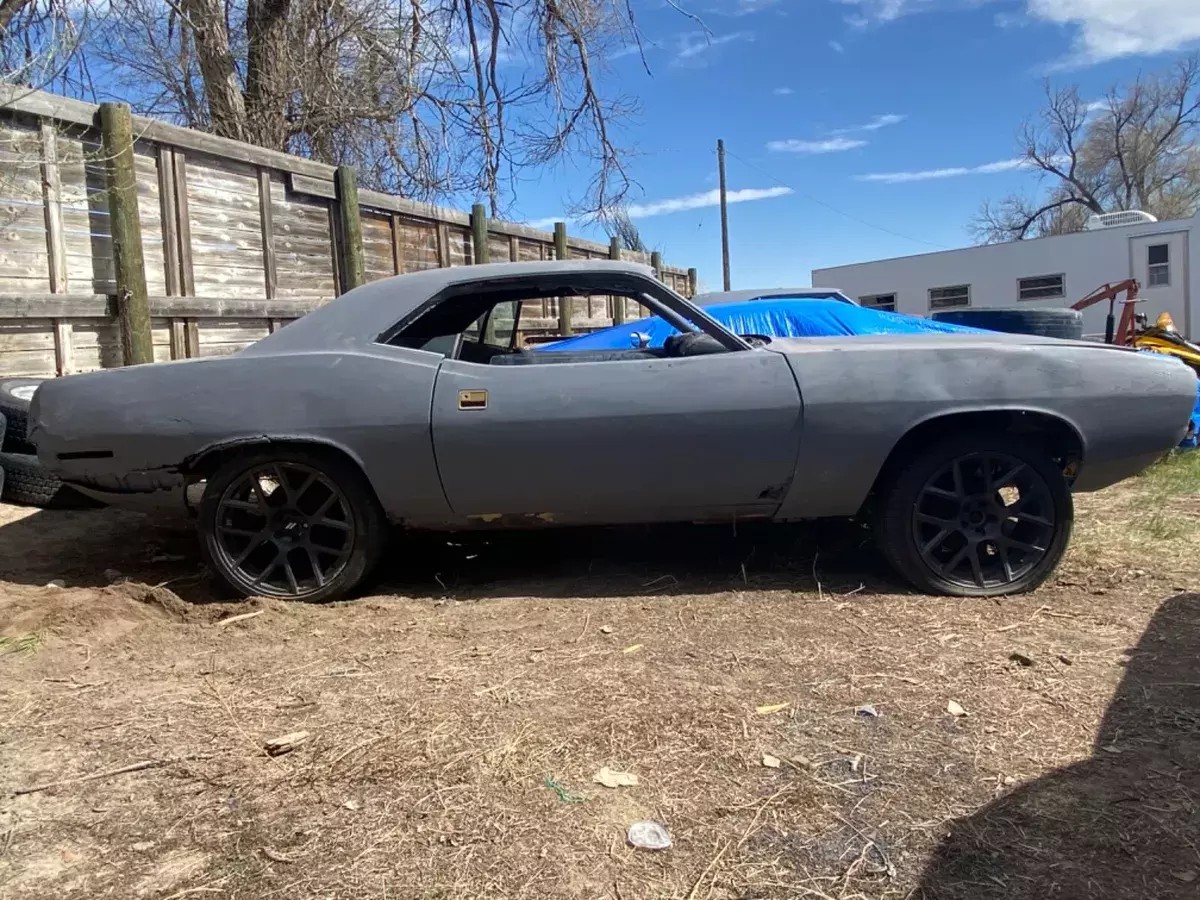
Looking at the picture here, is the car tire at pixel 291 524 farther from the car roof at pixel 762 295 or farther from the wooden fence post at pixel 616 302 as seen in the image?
the wooden fence post at pixel 616 302

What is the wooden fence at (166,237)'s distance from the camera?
4.95m

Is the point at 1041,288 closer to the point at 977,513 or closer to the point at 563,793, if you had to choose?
the point at 977,513

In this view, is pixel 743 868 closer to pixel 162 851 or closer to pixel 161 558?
pixel 162 851

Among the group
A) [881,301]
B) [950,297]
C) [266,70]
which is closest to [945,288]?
[950,297]

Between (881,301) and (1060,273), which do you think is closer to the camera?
(1060,273)

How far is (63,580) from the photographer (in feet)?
13.8

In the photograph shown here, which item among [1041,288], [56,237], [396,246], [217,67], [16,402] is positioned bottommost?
[16,402]

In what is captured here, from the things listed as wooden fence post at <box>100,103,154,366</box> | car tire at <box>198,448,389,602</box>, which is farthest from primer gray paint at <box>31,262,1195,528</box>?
wooden fence post at <box>100,103,154,366</box>

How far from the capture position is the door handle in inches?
146

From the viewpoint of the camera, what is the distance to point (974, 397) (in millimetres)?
3617

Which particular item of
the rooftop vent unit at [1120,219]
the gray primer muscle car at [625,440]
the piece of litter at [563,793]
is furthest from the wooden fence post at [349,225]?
the rooftop vent unit at [1120,219]

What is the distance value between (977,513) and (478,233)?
7035mm

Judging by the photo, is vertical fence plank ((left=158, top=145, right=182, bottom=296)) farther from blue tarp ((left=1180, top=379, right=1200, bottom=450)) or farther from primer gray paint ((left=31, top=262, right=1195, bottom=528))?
blue tarp ((left=1180, top=379, right=1200, bottom=450))

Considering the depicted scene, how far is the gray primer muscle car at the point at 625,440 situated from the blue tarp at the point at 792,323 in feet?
8.68
